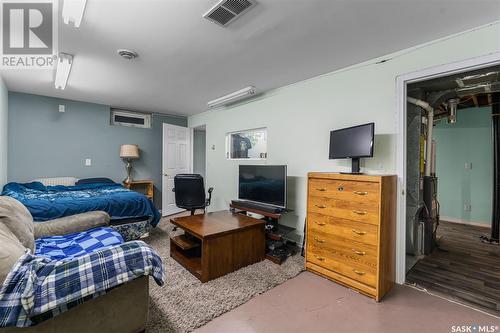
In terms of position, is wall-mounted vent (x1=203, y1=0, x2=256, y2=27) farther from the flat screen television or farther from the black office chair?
the black office chair

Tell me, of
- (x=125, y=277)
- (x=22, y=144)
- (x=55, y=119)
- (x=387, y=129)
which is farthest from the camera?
(x=55, y=119)

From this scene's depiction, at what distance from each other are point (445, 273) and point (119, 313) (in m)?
3.31

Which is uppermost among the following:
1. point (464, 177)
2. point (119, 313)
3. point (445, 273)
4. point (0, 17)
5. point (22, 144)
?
point (0, 17)

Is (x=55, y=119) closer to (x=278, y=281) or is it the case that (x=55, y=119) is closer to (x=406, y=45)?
(x=278, y=281)

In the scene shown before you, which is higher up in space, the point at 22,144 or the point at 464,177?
the point at 22,144

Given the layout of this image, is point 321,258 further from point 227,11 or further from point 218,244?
point 227,11

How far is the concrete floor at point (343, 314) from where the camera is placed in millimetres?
1720

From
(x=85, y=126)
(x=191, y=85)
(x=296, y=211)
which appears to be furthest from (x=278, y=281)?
(x=85, y=126)

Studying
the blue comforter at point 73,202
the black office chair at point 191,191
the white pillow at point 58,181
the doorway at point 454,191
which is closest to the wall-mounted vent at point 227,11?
the doorway at point 454,191

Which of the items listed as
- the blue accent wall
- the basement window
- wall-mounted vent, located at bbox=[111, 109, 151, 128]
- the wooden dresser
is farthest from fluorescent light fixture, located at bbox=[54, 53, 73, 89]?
the wooden dresser

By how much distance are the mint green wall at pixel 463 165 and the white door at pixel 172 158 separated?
587cm

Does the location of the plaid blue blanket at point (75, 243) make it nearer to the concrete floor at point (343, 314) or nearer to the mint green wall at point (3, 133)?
the concrete floor at point (343, 314)

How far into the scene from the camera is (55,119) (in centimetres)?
421

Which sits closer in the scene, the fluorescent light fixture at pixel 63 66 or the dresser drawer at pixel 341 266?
the dresser drawer at pixel 341 266
